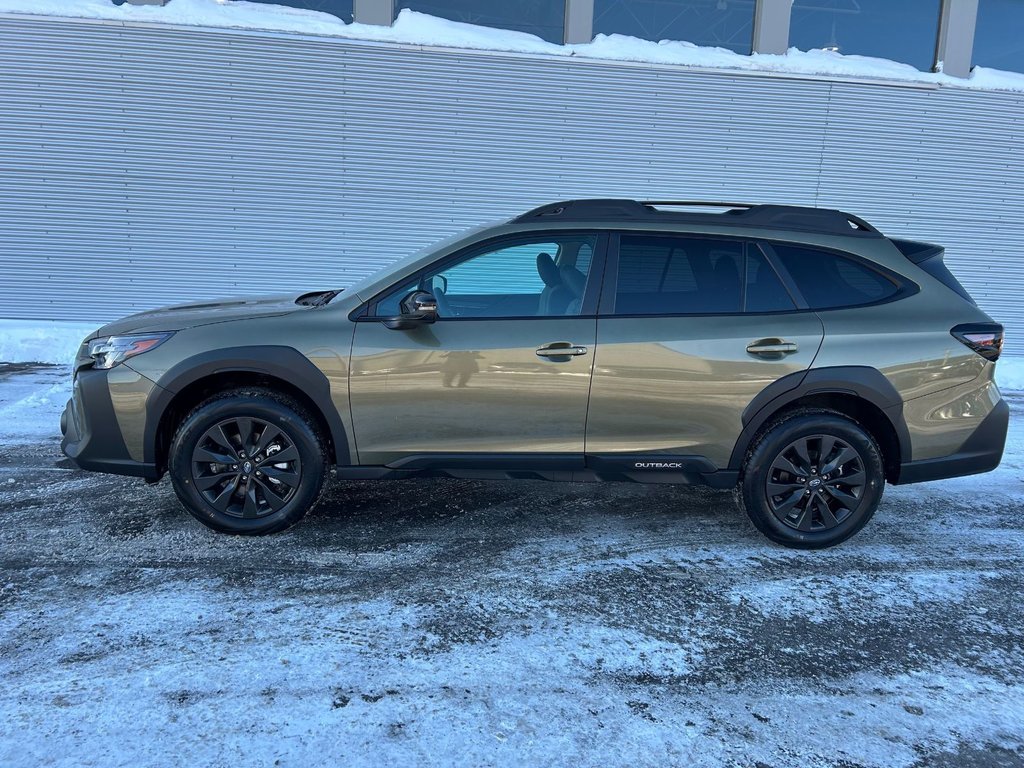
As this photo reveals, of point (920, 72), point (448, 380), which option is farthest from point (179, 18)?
point (920, 72)

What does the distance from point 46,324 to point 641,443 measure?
29.3ft

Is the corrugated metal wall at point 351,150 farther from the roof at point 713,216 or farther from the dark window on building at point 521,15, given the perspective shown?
the roof at point 713,216

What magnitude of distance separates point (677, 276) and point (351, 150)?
687 cm

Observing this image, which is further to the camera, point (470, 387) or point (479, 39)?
point (479, 39)

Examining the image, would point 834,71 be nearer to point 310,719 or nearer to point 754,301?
point 754,301

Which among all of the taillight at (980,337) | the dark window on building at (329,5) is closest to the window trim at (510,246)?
the taillight at (980,337)

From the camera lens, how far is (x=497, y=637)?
2877 mm

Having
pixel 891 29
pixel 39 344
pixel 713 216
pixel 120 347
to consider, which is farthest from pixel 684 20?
pixel 39 344

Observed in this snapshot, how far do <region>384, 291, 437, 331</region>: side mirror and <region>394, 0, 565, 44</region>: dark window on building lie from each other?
7.72 metres

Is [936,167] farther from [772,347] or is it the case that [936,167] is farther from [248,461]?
[248,461]

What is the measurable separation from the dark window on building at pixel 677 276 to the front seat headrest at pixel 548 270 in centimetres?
34

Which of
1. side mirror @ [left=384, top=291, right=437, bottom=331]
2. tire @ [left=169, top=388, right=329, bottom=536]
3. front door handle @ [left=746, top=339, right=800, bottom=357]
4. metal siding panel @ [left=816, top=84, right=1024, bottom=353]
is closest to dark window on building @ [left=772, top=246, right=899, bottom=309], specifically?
front door handle @ [left=746, top=339, right=800, bottom=357]

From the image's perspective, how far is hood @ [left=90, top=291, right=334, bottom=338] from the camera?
3.70 meters

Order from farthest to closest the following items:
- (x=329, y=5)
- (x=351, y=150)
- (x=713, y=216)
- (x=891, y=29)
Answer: (x=891, y=29), (x=329, y=5), (x=351, y=150), (x=713, y=216)
